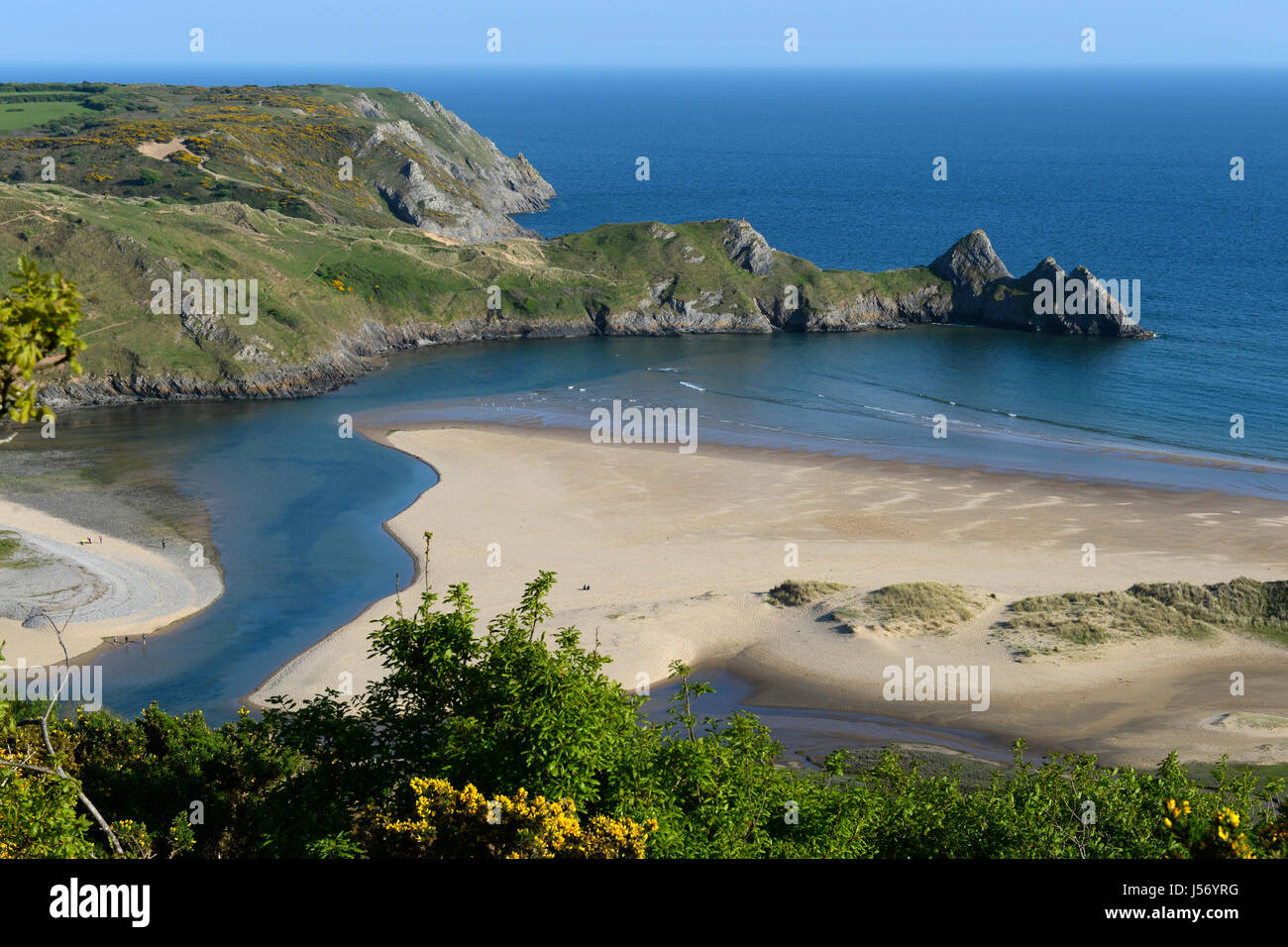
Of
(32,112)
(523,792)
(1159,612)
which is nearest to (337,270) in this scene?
(1159,612)

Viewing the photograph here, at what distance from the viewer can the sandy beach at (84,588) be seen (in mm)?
46469

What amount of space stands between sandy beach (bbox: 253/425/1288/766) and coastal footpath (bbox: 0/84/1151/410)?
2296 centimetres

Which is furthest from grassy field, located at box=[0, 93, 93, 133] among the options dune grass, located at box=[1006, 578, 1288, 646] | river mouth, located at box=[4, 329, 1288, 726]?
dune grass, located at box=[1006, 578, 1288, 646]

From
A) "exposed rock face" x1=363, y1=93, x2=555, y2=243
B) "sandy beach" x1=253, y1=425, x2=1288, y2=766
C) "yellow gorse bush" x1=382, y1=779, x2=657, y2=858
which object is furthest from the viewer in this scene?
"exposed rock face" x1=363, y1=93, x2=555, y2=243

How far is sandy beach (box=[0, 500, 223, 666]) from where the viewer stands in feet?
152

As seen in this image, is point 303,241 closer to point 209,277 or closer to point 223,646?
point 209,277

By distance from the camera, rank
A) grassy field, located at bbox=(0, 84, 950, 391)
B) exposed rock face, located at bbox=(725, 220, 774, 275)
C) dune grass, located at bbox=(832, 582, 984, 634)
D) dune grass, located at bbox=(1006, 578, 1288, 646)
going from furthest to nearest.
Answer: exposed rock face, located at bbox=(725, 220, 774, 275), grassy field, located at bbox=(0, 84, 950, 391), dune grass, located at bbox=(832, 582, 984, 634), dune grass, located at bbox=(1006, 578, 1288, 646)

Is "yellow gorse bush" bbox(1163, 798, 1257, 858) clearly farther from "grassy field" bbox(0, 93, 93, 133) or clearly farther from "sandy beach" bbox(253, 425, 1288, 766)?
"grassy field" bbox(0, 93, 93, 133)

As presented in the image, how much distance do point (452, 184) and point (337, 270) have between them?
62.8 meters

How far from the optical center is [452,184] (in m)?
165

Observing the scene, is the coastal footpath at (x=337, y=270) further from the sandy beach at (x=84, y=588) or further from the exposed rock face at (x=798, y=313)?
the sandy beach at (x=84, y=588)

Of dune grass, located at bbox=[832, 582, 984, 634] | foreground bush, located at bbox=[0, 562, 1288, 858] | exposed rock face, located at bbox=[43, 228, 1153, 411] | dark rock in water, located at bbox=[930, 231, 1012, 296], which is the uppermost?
dark rock in water, located at bbox=[930, 231, 1012, 296]
